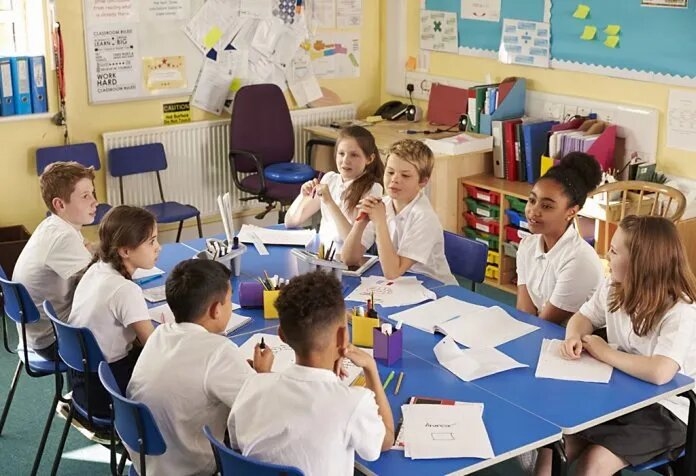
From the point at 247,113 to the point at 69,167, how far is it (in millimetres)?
2468

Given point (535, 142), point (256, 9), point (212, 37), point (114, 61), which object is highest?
point (256, 9)

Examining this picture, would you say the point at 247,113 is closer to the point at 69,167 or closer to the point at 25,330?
the point at 69,167

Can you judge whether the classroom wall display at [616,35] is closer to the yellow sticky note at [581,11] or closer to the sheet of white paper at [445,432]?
the yellow sticky note at [581,11]

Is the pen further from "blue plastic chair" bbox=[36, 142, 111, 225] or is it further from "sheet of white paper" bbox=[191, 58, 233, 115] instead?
"sheet of white paper" bbox=[191, 58, 233, 115]

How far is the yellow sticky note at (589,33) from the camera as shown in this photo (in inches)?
215

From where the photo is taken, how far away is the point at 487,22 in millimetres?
6121

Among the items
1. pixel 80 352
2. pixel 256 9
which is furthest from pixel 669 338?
pixel 256 9

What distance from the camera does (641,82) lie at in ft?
17.3

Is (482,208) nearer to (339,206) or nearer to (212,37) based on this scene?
(339,206)

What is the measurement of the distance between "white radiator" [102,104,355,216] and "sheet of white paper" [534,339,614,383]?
368 centimetres

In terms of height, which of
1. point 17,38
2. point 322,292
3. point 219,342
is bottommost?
point 219,342

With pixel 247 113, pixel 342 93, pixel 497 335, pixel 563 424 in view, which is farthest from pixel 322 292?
pixel 342 93

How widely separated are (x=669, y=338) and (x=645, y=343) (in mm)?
95

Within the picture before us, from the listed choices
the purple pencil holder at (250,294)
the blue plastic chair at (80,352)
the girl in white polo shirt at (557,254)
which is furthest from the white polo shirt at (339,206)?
the blue plastic chair at (80,352)
